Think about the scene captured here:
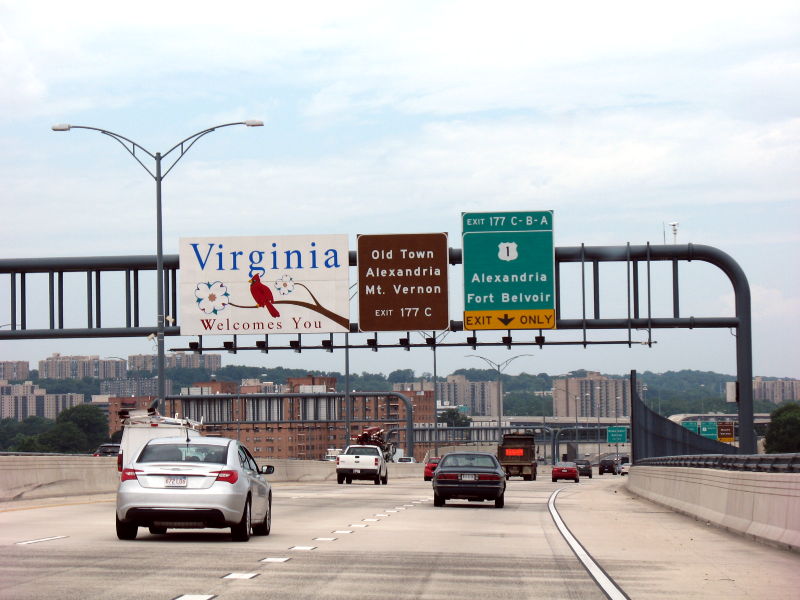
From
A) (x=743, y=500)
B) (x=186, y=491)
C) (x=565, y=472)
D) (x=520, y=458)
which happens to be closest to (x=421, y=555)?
(x=186, y=491)

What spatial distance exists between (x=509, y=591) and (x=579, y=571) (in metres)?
2.45

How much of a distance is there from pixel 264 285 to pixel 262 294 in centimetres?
31

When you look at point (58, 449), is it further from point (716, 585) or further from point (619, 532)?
point (716, 585)

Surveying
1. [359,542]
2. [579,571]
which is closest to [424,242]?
[359,542]

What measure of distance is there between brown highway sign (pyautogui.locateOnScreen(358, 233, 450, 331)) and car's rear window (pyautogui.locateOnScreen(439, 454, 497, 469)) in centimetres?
935

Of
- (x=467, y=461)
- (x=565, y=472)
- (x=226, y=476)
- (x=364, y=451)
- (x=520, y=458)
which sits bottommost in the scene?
(x=565, y=472)

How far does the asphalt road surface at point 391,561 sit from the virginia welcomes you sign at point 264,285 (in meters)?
16.9

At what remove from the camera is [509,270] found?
41969 mm

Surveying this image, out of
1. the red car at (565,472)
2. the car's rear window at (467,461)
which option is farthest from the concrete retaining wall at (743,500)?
the red car at (565,472)

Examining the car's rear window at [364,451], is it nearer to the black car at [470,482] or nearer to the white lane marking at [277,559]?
the black car at [470,482]

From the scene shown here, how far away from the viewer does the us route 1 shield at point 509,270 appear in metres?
41.7

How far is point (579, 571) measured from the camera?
50.4ft

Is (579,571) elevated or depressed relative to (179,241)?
depressed

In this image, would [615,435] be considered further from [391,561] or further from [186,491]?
[391,561]
